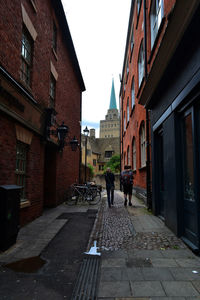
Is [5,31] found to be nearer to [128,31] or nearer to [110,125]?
[128,31]

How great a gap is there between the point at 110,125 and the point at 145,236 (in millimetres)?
99570

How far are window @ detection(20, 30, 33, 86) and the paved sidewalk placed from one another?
487 centimetres

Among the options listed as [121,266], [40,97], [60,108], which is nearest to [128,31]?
[60,108]

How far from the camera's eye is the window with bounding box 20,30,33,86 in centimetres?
640

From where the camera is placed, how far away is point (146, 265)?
3.44 meters

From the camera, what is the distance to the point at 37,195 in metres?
7.29

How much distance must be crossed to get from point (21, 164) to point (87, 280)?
417 cm

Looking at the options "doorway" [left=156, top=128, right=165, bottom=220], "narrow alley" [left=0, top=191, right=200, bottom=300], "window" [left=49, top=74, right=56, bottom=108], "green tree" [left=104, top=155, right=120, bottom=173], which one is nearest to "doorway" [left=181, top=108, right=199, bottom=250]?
"narrow alley" [left=0, top=191, right=200, bottom=300]

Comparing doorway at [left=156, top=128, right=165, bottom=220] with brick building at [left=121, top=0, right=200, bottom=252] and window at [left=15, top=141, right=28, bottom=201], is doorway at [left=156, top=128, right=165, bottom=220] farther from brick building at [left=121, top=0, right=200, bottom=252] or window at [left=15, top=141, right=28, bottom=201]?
window at [left=15, top=141, right=28, bottom=201]

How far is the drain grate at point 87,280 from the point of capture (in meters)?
2.62

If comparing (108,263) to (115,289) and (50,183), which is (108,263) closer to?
(115,289)

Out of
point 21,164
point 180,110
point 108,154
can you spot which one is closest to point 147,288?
point 180,110

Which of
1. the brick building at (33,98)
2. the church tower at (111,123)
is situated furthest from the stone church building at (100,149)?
the brick building at (33,98)

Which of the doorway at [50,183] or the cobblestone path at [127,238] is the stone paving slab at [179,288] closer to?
the cobblestone path at [127,238]
